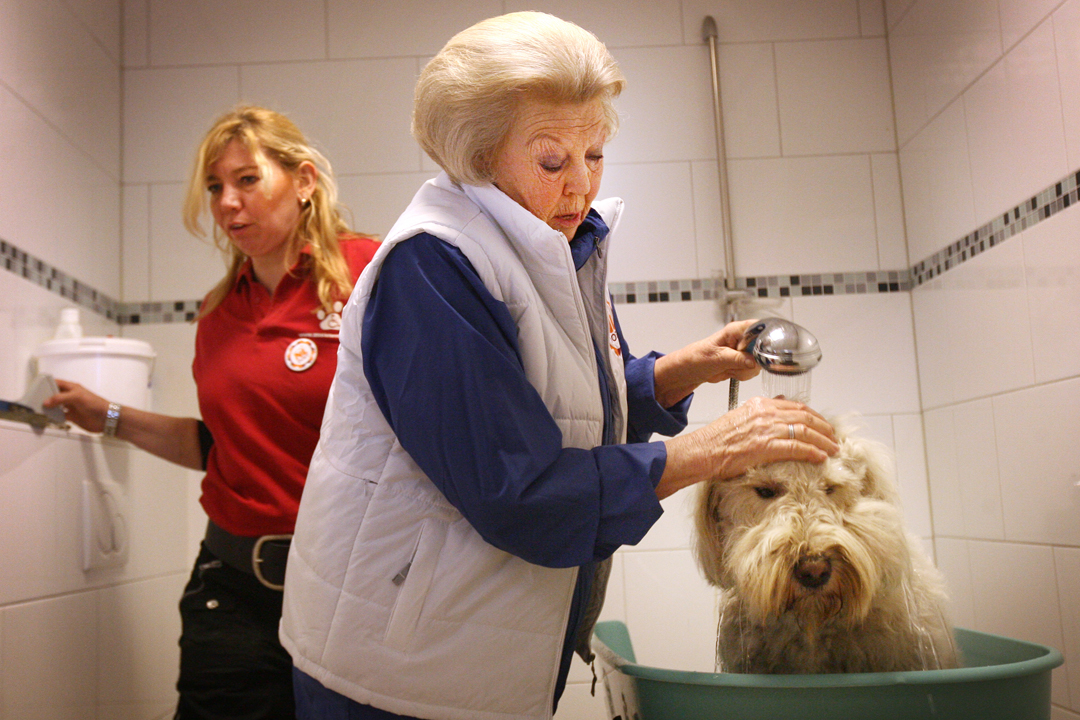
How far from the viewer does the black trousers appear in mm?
1698

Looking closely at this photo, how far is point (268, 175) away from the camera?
1838mm

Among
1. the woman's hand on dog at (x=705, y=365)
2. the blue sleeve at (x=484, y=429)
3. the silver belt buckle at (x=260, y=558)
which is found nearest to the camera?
the blue sleeve at (x=484, y=429)

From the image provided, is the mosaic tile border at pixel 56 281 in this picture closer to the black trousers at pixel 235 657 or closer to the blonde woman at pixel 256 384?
the blonde woman at pixel 256 384

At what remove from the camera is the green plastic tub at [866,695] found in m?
1.06

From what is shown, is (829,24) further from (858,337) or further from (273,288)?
(273,288)

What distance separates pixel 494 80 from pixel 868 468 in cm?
76

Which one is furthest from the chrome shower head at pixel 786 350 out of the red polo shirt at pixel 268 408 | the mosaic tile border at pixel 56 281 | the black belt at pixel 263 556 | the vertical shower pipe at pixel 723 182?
the mosaic tile border at pixel 56 281

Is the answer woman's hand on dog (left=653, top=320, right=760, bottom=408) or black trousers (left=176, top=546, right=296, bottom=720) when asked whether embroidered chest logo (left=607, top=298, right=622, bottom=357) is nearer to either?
woman's hand on dog (left=653, top=320, right=760, bottom=408)

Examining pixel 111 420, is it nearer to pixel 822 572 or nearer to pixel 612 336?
pixel 612 336

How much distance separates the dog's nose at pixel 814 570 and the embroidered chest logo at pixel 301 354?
99 cm

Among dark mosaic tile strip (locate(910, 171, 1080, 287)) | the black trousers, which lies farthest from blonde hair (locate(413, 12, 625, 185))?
dark mosaic tile strip (locate(910, 171, 1080, 287))

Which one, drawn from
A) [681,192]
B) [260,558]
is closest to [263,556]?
[260,558]

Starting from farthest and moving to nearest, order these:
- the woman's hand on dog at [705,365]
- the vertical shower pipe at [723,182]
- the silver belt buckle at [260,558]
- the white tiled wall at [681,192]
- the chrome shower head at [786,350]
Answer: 1. the vertical shower pipe at [723,182]
2. the white tiled wall at [681,192]
3. the silver belt buckle at [260,558]
4. the woman's hand on dog at [705,365]
5. the chrome shower head at [786,350]

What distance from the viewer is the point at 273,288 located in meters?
1.88
